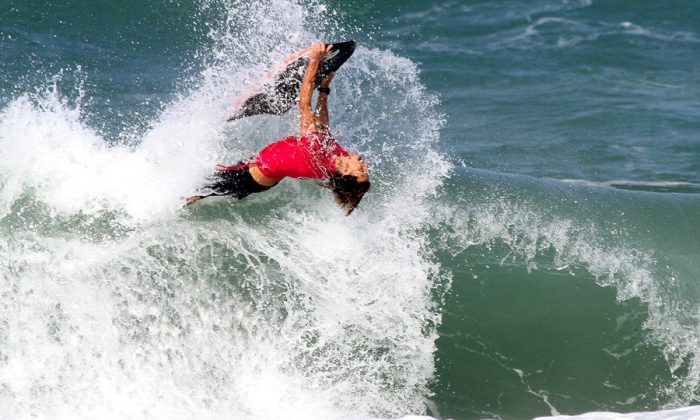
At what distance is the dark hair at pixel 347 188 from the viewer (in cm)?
522

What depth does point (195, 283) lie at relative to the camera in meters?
6.06

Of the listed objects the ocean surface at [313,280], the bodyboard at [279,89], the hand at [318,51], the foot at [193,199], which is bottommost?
the ocean surface at [313,280]

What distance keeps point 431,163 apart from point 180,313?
3149 mm

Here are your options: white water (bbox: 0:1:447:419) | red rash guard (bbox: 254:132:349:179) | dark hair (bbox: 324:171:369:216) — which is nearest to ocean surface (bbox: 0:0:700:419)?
white water (bbox: 0:1:447:419)

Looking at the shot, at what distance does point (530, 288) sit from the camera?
23.5 ft

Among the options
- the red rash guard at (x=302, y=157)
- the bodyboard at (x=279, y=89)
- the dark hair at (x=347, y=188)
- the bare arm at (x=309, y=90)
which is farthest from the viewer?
the bodyboard at (x=279, y=89)

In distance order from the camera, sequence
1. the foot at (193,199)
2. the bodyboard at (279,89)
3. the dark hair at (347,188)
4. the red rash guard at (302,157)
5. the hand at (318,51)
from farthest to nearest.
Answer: the foot at (193,199) → the bodyboard at (279,89) → the hand at (318,51) → the red rash guard at (302,157) → the dark hair at (347,188)

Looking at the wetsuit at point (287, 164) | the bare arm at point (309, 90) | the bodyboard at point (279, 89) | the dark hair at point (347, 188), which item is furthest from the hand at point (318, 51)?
the dark hair at point (347, 188)

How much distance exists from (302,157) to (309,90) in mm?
444

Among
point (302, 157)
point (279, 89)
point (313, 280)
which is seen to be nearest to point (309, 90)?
point (302, 157)

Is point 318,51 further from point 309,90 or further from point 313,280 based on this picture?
point 313,280

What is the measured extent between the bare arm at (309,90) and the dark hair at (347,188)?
1.29 feet

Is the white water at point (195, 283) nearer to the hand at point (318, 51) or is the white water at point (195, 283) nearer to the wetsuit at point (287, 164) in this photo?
the wetsuit at point (287, 164)

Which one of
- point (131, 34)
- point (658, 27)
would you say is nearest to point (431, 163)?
point (131, 34)
